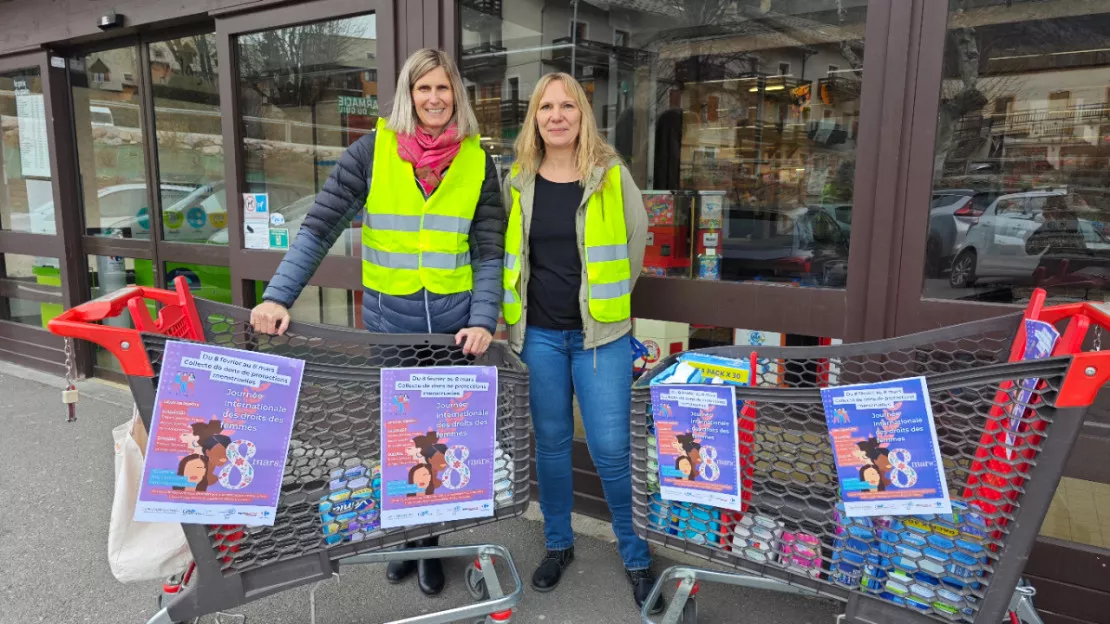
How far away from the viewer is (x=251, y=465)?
70.6 inches

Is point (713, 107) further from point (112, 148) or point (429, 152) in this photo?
point (112, 148)

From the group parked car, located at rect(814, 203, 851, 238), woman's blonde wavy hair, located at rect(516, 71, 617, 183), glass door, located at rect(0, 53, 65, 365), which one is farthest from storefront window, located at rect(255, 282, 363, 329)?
parked car, located at rect(814, 203, 851, 238)

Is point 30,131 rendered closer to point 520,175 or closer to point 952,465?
point 520,175

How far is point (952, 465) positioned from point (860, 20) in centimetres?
218

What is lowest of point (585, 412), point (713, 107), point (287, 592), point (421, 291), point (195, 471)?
point (287, 592)

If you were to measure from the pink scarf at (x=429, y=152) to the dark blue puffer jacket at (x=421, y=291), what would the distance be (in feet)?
0.19

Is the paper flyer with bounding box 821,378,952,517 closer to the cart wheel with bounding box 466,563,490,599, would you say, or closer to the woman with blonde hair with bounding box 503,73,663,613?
the woman with blonde hair with bounding box 503,73,663,613

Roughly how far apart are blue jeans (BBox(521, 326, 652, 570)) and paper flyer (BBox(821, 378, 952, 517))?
0.97 metres

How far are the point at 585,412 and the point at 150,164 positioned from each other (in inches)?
156

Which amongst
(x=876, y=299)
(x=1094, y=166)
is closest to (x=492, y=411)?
(x=876, y=299)

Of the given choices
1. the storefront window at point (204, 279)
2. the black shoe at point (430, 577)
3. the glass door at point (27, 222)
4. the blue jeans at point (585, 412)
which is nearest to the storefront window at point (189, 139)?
the storefront window at point (204, 279)

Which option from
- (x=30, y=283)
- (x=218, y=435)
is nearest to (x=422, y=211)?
(x=218, y=435)

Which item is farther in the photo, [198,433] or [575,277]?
[575,277]

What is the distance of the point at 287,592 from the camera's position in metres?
2.74
